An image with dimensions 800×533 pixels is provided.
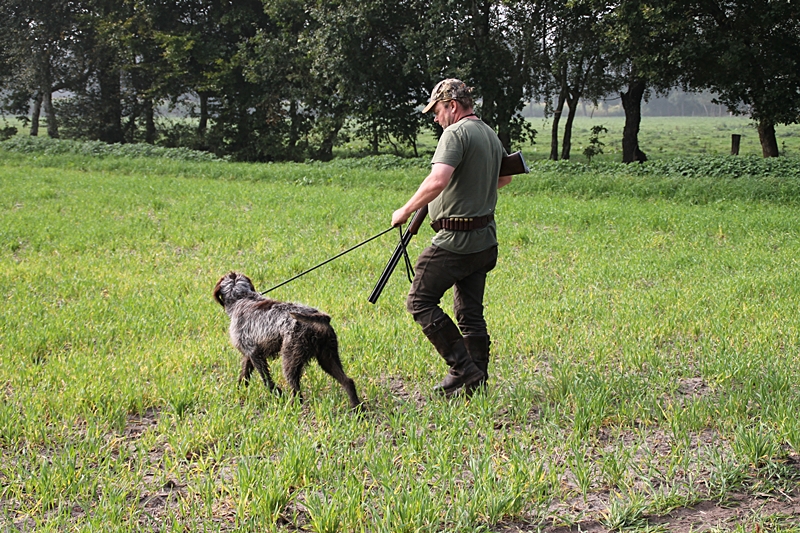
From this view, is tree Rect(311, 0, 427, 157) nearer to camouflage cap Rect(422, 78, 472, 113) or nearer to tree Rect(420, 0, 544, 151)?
tree Rect(420, 0, 544, 151)

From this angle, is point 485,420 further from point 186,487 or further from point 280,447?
point 186,487

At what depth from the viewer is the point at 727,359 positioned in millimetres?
5699

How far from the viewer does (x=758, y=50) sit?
20.4 meters

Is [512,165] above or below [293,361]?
above

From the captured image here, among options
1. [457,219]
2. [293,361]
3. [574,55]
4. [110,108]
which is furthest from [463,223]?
[110,108]

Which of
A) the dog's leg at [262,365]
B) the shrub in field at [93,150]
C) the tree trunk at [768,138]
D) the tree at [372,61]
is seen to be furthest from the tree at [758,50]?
the dog's leg at [262,365]

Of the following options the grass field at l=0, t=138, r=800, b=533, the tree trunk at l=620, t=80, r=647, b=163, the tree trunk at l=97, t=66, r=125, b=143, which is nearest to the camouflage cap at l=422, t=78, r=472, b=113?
the grass field at l=0, t=138, r=800, b=533

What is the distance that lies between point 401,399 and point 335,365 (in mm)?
614

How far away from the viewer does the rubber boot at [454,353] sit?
5.02m

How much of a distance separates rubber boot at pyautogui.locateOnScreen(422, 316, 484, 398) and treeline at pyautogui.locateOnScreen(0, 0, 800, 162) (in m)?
18.8

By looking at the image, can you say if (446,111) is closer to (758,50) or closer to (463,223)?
(463,223)

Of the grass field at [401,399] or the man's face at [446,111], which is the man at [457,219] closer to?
the man's face at [446,111]

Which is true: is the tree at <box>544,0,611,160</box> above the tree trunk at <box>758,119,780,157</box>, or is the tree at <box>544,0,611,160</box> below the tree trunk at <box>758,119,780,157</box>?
above

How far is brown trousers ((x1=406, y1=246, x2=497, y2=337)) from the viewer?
4.98 m
